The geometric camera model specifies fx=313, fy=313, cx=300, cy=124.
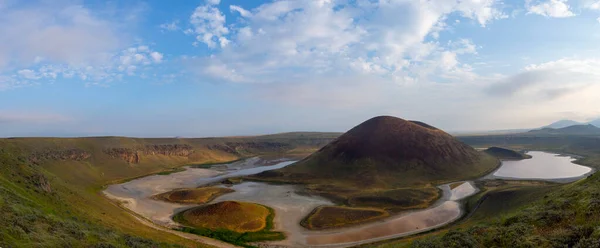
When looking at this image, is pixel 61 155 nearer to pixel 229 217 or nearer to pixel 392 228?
pixel 229 217

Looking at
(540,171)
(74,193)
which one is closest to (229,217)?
(74,193)

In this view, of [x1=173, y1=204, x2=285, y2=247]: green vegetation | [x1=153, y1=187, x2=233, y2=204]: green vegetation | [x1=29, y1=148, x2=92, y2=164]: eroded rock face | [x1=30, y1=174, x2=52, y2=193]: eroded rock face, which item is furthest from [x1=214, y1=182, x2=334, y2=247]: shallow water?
[x1=29, y1=148, x2=92, y2=164]: eroded rock face

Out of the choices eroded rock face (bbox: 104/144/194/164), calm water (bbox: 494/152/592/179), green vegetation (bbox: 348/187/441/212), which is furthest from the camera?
eroded rock face (bbox: 104/144/194/164)

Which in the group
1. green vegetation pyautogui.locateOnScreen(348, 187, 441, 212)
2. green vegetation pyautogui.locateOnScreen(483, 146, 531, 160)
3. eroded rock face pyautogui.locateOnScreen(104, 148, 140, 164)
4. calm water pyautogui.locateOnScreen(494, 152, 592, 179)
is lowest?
green vegetation pyautogui.locateOnScreen(348, 187, 441, 212)

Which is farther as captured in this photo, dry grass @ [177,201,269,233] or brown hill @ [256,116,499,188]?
brown hill @ [256,116,499,188]

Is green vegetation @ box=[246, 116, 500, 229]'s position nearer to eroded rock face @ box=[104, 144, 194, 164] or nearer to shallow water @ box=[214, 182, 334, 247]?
shallow water @ box=[214, 182, 334, 247]

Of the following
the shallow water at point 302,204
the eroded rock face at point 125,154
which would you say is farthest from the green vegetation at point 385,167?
the eroded rock face at point 125,154
